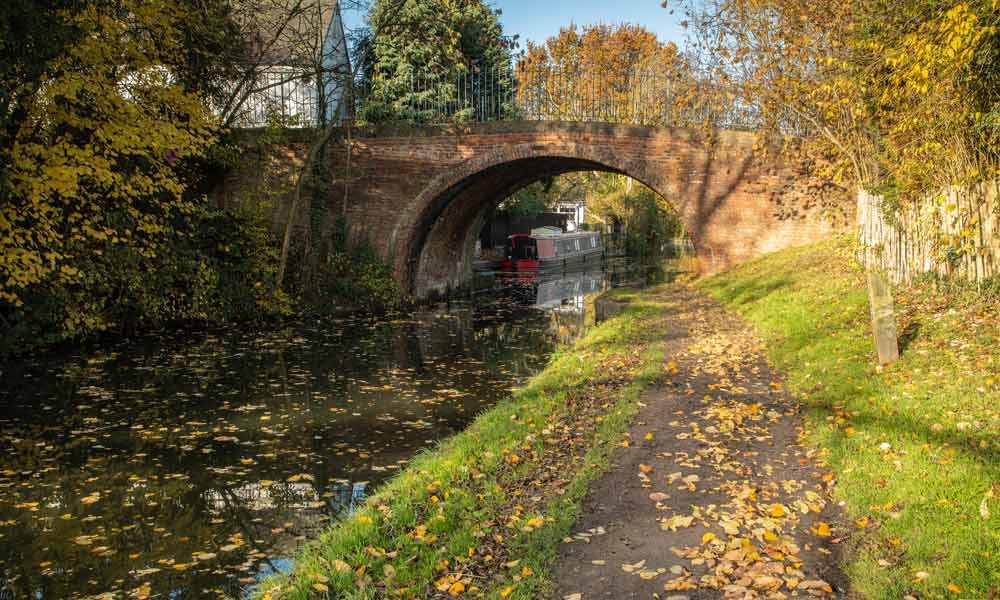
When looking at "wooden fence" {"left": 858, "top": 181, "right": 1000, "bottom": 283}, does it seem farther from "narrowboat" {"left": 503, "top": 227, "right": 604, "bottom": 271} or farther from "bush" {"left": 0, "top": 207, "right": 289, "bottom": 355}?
"narrowboat" {"left": 503, "top": 227, "right": 604, "bottom": 271}

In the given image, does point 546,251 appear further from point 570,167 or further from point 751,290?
point 751,290

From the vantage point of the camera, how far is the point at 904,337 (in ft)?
26.0

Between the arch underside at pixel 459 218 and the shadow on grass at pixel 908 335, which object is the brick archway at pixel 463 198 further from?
the shadow on grass at pixel 908 335

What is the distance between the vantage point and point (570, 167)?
73.8 ft

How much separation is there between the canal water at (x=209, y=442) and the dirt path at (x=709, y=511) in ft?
8.19

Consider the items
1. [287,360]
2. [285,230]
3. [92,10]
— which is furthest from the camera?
[285,230]

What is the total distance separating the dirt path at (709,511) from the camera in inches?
155

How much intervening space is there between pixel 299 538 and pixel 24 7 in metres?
7.17

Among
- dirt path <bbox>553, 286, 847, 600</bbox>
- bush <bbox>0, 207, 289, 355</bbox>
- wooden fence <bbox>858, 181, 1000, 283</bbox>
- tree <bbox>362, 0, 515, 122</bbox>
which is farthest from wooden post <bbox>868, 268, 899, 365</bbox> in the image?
tree <bbox>362, 0, 515, 122</bbox>

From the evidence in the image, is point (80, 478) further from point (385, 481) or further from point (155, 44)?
point (155, 44)

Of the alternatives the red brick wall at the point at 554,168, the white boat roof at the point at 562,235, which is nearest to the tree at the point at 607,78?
the red brick wall at the point at 554,168

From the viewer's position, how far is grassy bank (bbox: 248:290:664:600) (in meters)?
4.26

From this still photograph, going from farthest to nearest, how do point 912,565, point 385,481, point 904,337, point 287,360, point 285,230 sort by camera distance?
point 285,230 → point 287,360 → point 904,337 → point 385,481 → point 912,565

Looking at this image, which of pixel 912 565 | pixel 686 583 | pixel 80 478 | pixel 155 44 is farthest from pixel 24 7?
pixel 912 565
